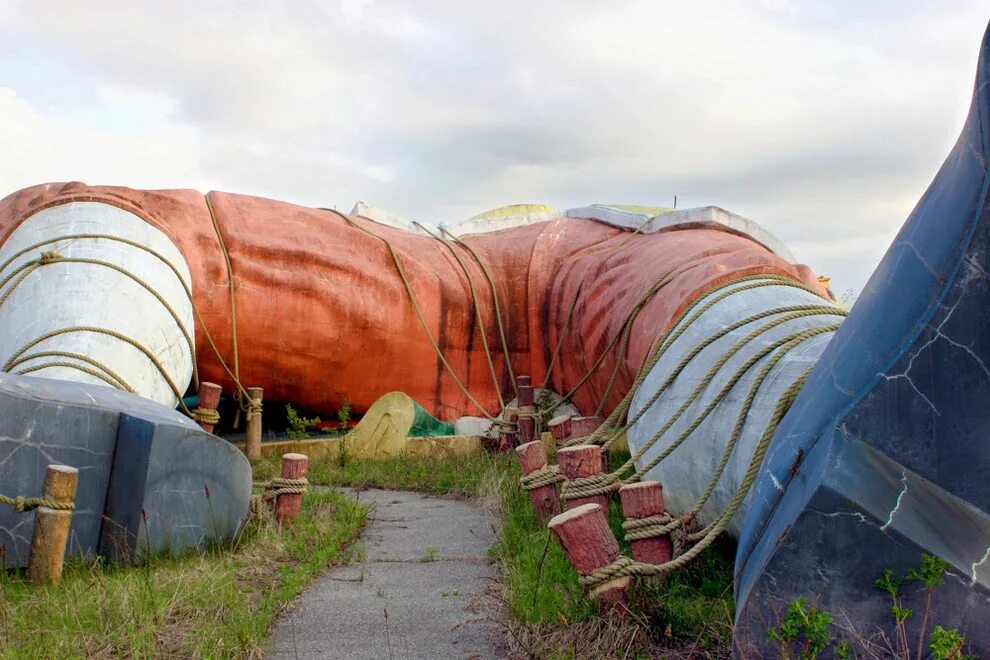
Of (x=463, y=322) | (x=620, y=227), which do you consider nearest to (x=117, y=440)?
(x=463, y=322)

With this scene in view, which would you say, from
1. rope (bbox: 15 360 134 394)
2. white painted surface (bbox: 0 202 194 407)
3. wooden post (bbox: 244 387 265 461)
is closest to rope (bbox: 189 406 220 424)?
white painted surface (bbox: 0 202 194 407)

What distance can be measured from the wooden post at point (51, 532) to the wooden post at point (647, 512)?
158cm

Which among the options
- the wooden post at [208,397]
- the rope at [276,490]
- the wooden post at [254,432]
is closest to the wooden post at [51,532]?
the rope at [276,490]

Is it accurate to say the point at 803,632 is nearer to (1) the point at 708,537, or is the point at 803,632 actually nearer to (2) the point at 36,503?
(1) the point at 708,537

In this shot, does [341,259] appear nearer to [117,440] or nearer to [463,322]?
[463,322]

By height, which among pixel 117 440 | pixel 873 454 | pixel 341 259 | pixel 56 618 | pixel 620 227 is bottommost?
pixel 56 618

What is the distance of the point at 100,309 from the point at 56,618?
2158mm

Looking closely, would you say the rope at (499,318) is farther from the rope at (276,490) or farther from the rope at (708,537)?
the rope at (708,537)

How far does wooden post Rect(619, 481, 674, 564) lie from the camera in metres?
2.56

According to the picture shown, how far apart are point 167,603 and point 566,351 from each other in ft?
12.4

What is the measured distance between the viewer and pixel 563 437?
12.6 ft

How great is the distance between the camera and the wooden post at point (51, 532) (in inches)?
106

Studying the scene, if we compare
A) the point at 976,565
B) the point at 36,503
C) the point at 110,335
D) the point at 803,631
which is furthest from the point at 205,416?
the point at 976,565

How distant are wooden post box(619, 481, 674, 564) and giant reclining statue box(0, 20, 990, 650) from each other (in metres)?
0.12
